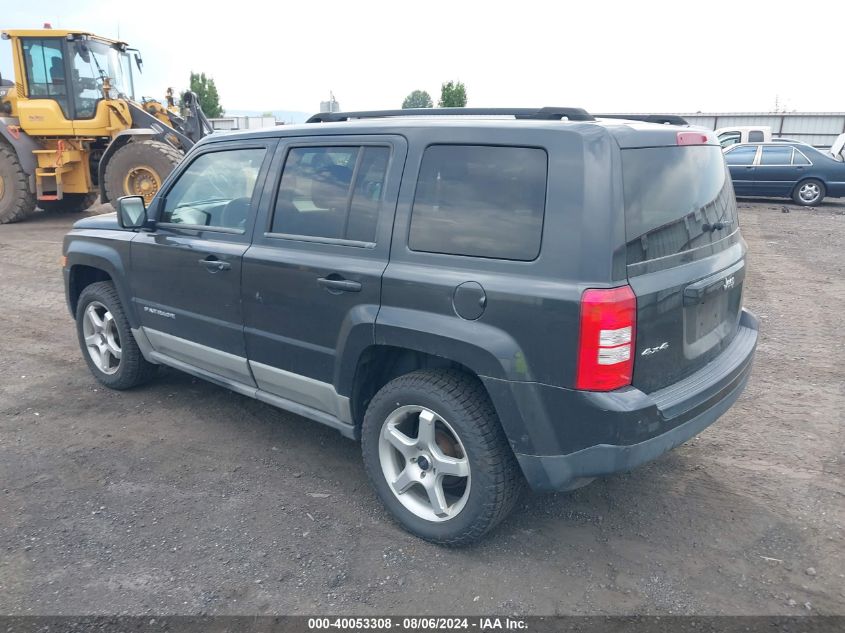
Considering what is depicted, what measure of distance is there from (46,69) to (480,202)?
42.6 ft

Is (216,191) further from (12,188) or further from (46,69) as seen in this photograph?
(12,188)

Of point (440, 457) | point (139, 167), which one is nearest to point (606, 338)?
point (440, 457)

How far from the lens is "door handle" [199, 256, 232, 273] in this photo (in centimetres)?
392

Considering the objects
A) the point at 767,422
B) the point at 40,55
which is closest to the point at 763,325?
the point at 767,422

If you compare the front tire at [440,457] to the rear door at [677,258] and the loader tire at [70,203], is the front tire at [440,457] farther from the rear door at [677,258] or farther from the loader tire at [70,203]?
the loader tire at [70,203]

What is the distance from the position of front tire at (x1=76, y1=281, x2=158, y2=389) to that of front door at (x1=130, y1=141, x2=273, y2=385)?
32 cm

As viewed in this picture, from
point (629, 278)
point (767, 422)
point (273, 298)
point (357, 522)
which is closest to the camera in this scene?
point (629, 278)

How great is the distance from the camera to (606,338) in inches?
103

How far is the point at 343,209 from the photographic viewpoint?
3.46 meters

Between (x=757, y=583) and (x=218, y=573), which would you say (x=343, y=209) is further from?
(x=757, y=583)

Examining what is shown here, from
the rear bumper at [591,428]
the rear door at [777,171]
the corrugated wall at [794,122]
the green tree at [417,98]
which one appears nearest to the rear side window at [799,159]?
the rear door at [777,171]

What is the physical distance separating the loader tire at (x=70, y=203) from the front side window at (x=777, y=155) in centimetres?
1521

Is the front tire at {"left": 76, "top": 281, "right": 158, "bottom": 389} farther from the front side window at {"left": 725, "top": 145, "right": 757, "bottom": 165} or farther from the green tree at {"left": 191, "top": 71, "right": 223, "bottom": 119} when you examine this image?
the green tree at {"left": 191, "top": 71, "right": 223, "bottom": 119}

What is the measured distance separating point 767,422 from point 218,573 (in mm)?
3482
